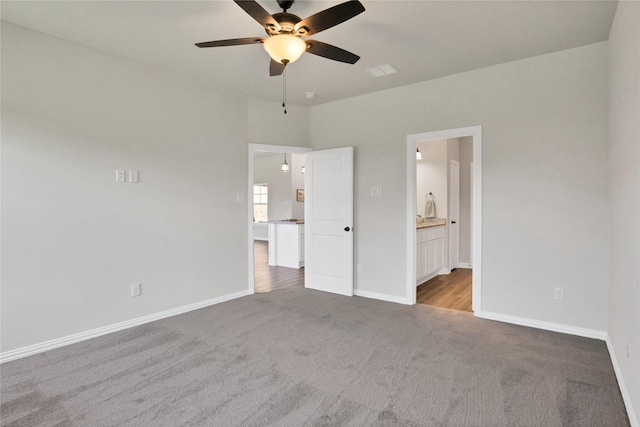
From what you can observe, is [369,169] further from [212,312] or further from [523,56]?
[212,312]

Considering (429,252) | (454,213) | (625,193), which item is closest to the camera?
(625,193)

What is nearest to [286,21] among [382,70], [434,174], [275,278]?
[382,70]

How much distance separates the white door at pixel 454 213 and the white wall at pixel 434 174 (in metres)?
0.20

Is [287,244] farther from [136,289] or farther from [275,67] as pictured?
[275,67]

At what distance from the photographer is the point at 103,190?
3.13m

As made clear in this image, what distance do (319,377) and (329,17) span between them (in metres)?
2.33

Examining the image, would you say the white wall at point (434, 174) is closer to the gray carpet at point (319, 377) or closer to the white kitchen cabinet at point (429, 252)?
the white kitchen cabinet at point (429, 252)

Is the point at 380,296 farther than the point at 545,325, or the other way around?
the point at 380,296

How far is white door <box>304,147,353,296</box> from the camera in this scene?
444cm

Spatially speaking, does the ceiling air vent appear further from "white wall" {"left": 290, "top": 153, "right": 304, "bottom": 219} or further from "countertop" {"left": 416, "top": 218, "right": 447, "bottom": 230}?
"white wall" {"left": 290, "top": 153, "right": 304, "bottom": 219}

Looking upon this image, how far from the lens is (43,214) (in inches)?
110

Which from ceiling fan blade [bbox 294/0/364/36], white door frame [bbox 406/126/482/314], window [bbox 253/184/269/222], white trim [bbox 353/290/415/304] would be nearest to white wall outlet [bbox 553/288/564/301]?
white door frame [bbox 406/126/482/314]

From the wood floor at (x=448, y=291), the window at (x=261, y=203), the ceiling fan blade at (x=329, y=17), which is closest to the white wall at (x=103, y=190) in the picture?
the ceiling fan blade at (x=329, y=17)

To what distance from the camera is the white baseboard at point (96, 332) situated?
2664 mm
